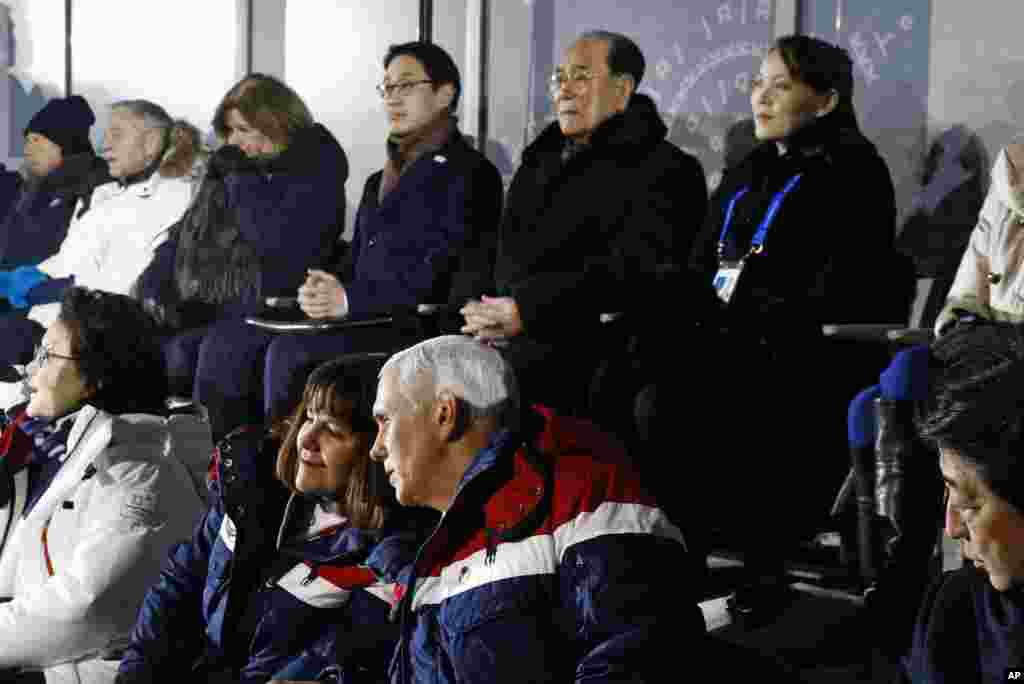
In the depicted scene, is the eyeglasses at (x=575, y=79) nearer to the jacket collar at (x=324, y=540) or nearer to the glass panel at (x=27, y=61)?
the jacket collar at (x=324, y=540)

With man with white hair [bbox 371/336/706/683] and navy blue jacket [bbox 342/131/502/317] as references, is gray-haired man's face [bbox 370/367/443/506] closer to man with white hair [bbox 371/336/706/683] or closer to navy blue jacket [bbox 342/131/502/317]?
man with white hair [bbox 371/336/706/683]

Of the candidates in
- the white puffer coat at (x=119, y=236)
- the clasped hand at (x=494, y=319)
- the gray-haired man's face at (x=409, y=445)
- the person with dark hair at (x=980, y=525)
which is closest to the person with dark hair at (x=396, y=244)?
the clasped hand at (x=494, y=319)

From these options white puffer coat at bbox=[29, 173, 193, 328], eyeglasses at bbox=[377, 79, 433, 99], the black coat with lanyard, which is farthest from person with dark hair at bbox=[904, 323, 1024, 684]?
white puffer coat at bbox=[29, 173, 193, 328]

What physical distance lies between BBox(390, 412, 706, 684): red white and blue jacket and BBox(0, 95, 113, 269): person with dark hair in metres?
5.18

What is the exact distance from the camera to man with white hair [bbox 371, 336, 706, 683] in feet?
8.40

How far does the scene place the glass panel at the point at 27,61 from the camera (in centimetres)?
849

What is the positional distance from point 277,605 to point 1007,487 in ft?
6.11

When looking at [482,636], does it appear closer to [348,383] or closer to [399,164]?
[348,383]

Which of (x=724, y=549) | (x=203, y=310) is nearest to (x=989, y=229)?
(x=724, y=549)

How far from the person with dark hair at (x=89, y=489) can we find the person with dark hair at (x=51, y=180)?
301cm

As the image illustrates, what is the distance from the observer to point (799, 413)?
416 cm

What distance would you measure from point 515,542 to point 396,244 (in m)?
2.63

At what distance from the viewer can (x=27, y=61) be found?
28.4ft

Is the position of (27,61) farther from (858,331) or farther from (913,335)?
(913,335)
